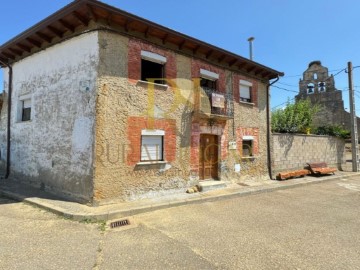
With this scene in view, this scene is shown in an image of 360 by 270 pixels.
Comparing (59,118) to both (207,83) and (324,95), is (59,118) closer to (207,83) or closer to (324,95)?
(207,83)

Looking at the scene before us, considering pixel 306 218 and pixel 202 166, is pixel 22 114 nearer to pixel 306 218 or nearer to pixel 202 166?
pixel 202 166

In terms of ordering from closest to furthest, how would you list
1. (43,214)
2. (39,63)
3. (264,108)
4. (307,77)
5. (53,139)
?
(43,214), (53,139), (39,63), (264,108), (307,77)

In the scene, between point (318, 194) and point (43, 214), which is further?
point (318, 194)

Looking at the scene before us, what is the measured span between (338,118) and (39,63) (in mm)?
30724

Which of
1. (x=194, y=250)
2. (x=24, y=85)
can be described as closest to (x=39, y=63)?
(x=24, y=85)

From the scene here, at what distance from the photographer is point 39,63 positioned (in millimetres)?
9516

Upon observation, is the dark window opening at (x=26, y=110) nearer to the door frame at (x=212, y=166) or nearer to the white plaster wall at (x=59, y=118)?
the white plaster wall at (x=59, y=118)

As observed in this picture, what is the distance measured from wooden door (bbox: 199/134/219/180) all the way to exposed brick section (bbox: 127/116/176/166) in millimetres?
1707

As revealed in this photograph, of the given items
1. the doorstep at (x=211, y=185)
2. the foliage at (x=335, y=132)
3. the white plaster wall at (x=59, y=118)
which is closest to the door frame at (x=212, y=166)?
the doorstep at (x=211, y=185)

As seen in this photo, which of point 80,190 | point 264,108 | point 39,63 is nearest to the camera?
point 80,190

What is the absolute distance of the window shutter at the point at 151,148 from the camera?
8523 millimetres

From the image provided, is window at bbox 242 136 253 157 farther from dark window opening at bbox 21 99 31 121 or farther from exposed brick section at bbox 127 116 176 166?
dark window opening at bbox 21 99 31 121

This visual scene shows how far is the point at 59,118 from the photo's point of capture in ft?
27.8

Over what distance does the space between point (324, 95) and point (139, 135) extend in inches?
1151
